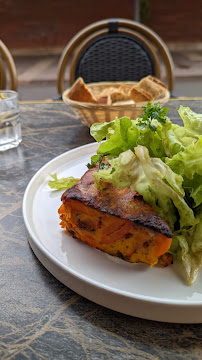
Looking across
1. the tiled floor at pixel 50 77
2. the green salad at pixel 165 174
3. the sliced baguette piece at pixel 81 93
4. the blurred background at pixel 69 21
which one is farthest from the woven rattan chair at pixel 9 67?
the blurred background at pixel 69 21

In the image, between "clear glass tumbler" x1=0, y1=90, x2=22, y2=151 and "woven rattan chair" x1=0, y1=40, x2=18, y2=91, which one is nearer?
"clear glass tumbler" x1=0, y1=90, x2=22, y2=151

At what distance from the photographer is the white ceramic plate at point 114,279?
572 mm

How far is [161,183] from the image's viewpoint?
2.35ft

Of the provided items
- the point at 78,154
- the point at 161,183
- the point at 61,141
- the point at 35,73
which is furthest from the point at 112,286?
the point at 35,73

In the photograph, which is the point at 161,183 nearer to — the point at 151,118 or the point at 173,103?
the point at 151,118

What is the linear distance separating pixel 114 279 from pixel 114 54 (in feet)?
6.66

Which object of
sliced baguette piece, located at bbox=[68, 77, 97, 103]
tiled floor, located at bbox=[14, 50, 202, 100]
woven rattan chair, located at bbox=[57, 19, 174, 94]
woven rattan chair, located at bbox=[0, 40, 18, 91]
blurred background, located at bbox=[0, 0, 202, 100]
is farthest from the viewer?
blurred background, located at bbox=[0, 0, 202, 100]

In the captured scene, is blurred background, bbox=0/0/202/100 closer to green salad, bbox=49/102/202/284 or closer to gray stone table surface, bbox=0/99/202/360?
green salad, bbox=49/102/202/284

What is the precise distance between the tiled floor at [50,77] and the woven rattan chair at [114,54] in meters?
3.13

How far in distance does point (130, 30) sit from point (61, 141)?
135cm

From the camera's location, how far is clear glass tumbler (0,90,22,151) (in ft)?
4.41

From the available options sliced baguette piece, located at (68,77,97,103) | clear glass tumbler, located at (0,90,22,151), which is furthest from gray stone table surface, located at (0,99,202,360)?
sliced baguette piece, located at (68,77,97,103)

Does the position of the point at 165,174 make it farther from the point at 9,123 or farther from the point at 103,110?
the point at 9,123

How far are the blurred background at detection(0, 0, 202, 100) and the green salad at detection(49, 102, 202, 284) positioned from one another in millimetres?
6584
